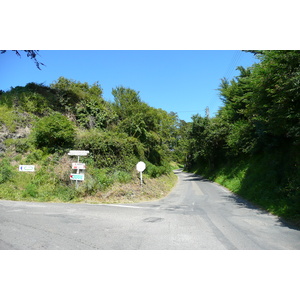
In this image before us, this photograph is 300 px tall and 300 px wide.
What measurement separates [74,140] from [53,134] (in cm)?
140

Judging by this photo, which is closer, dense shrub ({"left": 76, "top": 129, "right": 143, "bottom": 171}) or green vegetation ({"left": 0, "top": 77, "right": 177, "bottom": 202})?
green vegetation ({"left": 0, "top": 77, "right": 177, "bottom": 202})

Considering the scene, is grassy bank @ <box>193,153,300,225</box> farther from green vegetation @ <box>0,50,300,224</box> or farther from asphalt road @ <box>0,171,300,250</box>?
asphalt road @ <box>0,171,300,250</box>

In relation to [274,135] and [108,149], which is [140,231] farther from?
[274,135]

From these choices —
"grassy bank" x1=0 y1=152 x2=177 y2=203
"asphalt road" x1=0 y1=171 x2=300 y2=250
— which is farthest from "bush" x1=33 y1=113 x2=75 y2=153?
"asphalt road" x1=0 y1=171 x2=300 y2=250

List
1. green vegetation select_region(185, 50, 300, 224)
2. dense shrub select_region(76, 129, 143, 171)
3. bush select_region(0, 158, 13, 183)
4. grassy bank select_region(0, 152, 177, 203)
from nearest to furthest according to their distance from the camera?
green vegetation select_region(185, 50, 300, 224) < grassy bank select_region(0, 152, 177, 203) < bush select_region(0, 158, 13, 183) < dense shrub select_region(76, 129, 143, 171)

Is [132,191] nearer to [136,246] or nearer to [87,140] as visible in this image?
[87,140]

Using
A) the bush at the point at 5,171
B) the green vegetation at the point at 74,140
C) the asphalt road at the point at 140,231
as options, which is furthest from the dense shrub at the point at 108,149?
the asphalt road at the point at 140,231

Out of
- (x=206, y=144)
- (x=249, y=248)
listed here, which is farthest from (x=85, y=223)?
(x=206, y=144)

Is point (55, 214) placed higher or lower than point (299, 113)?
lower

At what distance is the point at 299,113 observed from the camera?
764cm

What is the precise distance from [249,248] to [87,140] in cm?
1238

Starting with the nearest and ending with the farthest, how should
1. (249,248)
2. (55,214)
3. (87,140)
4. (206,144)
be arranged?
(249,248) → (55,214) → (87,140) → (206,144)

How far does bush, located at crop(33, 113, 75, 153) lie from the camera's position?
1425 centimetres

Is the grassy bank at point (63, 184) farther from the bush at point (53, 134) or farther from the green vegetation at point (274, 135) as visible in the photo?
the green vegetation at point (274, 135)
